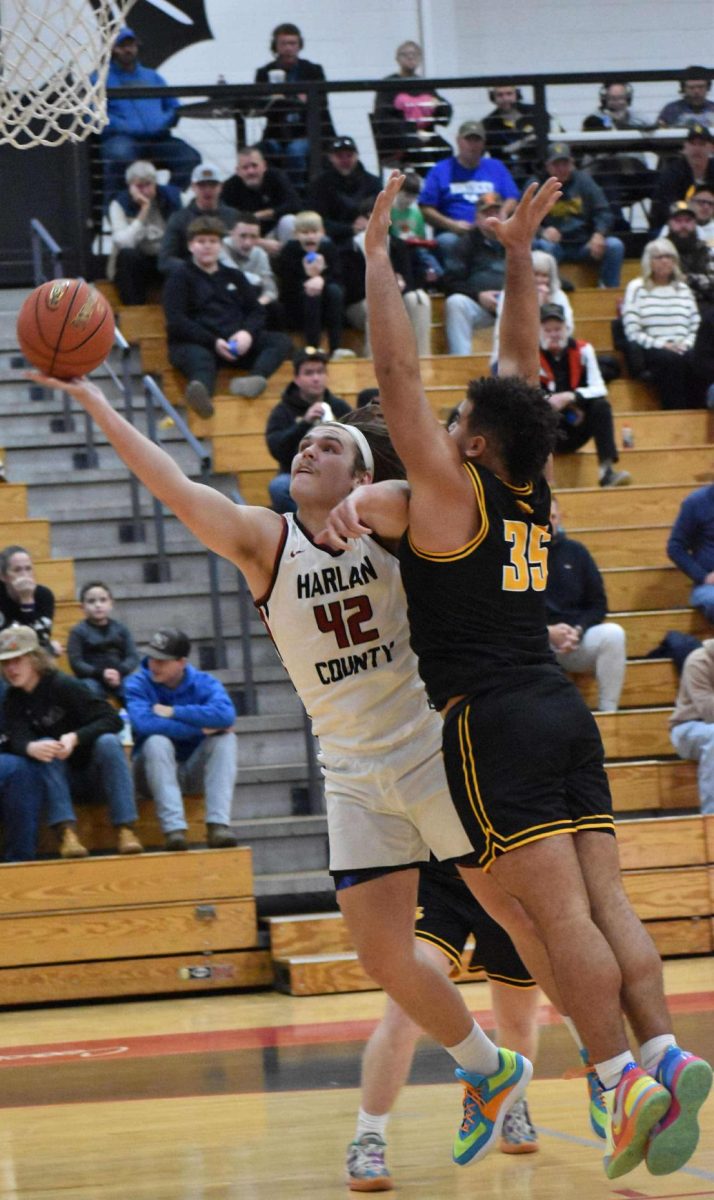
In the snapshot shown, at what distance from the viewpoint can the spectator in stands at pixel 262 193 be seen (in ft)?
42.6

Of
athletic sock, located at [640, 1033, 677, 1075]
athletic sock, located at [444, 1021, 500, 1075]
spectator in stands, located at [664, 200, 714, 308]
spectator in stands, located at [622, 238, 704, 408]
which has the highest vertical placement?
spectator in stands, located at [664, 200, 714, 308]

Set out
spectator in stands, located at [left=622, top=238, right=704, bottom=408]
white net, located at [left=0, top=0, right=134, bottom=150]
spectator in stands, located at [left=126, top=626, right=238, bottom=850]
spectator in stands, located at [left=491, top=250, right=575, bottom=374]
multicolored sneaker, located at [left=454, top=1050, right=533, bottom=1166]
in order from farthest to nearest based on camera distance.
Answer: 1. spectator in stands, located at [left=622, top=238, right=704, bottom=408]
2. spectator in stands, located at [left=491, top=250, right=575, bottom=374]
3. spectator in stands, located at [left=126, top=626, right=238, bottom=850]
4. white net, located at [left=0, top=0, right=134, bottom=150]
5. multicolored sneaker, located at [left=454, top=1050, right=533, bottom=1166]

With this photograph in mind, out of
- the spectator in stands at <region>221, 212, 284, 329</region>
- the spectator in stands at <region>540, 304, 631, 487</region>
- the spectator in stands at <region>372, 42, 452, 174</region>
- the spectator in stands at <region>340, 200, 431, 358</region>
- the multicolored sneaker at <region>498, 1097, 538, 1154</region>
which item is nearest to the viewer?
the multicolored sneaker at <region>498, 1097, 538, 1154</region>

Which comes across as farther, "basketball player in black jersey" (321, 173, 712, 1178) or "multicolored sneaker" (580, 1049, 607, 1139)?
"multicolored sneaker" (580, 1049, 607, 1139)

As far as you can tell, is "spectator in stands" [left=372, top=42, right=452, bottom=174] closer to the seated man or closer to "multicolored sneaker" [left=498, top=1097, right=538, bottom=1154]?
the seated man

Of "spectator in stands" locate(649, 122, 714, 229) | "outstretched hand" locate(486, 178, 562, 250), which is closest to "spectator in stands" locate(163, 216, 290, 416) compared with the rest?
"spectator in stands" locate(649, 122, 714, 229)

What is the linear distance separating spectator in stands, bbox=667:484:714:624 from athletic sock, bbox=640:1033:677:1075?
263 inches

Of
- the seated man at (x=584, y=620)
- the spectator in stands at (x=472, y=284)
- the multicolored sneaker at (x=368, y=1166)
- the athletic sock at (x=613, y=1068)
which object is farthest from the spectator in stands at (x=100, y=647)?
the athletic sock at (x=613, y=1068)

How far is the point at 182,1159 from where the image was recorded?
4793 millimetres

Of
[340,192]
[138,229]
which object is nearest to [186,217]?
[138,229]

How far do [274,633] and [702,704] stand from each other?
16.9 feet

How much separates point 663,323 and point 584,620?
3.60 meters

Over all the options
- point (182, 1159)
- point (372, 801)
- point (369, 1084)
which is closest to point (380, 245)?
point (372, 801)

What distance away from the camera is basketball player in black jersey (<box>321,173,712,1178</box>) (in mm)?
3754
